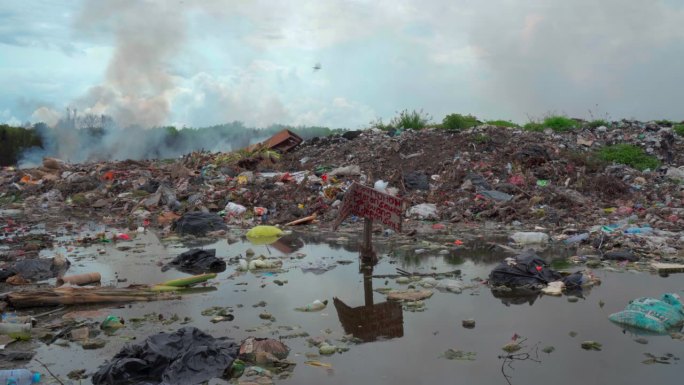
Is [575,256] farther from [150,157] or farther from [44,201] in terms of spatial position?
[150,157]

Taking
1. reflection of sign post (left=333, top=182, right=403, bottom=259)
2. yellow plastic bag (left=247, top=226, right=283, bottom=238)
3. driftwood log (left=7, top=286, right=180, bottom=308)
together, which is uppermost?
reflection of sign post (left=333, top=182, right=403, bottom=259)

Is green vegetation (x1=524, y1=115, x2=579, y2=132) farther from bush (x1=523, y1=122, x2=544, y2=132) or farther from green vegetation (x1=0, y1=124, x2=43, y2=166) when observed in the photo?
green vegetation (x1=0, y1=124, x2=43, y2=166)

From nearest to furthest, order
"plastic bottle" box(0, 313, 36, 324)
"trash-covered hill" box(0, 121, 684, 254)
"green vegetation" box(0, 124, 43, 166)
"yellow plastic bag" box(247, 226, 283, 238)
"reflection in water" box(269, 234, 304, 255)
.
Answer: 1. "plastic bottle" box(0, 313, 36, 324)
2. "reflection in water" box(269, 234, 304, 255)
3. "yellow plastic bag" box(247, 226, 283, 238)
4. "trash-covered hill" box(0, 121, 684, 254)
5. "green vegetation" box(0, 124, 43, 166)

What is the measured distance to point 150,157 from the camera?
67.5ft

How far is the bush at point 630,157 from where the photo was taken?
1312 cm

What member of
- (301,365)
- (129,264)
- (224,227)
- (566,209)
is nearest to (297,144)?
(224,227)

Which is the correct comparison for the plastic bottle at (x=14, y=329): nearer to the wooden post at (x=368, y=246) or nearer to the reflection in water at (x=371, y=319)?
the reflection in water at (x=371, y=319)

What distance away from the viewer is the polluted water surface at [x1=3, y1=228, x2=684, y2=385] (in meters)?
3.60

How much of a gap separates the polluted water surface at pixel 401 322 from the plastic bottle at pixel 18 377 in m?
0.08

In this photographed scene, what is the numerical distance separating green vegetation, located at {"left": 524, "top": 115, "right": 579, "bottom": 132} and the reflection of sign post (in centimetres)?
1112

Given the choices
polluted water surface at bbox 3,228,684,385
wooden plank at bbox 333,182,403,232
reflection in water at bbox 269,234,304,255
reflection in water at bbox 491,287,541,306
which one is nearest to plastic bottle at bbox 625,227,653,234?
polluted water surface at bbox 3,228,684,385

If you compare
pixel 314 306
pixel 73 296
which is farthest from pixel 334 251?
pixel 73 296

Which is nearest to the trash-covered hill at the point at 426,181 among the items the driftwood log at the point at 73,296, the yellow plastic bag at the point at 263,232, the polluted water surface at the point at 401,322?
the yellow plastic bag at the point at 263,232

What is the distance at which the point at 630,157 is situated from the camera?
1327 cm
